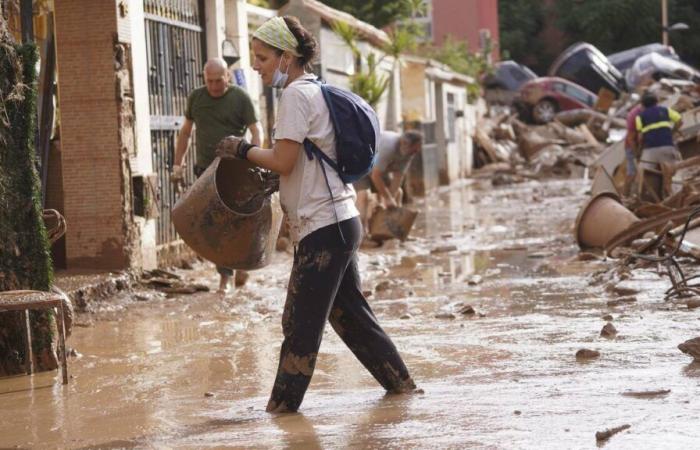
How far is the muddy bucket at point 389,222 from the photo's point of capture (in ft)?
50.6

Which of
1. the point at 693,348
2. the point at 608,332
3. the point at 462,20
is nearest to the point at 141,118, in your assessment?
the point at 608,332

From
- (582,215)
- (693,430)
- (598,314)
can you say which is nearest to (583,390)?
(693,430)

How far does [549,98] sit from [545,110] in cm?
46

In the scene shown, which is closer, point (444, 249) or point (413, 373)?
point (413, 373)

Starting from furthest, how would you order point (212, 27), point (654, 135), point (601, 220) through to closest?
point (654, 135)
point (212, 27)
point (601, 220)

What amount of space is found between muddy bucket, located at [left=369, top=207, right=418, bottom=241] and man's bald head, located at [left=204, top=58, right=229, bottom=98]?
5066mm

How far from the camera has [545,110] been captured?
4547 centimetres

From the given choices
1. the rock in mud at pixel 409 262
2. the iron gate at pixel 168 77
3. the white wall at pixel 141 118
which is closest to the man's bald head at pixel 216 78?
the white wall at pixel 141 118

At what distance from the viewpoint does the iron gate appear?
12.8 metres

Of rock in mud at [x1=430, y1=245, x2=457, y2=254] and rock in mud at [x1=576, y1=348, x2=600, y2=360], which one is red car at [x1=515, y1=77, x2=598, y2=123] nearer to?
rock in mud at [x1=430, y1=245, x2=457, y2=254]

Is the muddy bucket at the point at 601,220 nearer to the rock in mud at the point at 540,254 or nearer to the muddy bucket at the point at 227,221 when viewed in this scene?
the rock in mud at the point at 540,254

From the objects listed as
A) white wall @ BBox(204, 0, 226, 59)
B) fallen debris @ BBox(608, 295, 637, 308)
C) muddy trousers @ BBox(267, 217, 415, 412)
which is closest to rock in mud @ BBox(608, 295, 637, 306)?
fallen debris @ BBox(608, 295, 637, 308)

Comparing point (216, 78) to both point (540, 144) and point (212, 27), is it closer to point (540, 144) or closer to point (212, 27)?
point (212, 27)

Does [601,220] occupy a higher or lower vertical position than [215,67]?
lower
